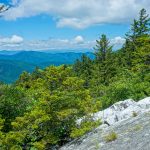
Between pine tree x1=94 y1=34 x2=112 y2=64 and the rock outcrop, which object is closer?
the rock outcrop

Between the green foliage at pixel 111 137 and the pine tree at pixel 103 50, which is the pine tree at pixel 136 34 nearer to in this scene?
the pine tree at pixel 103 50

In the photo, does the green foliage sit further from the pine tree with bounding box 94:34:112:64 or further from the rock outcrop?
the pine tree with bounding box 94:34:112:64

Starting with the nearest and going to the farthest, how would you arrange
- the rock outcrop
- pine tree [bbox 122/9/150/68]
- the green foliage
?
the rock outcrop → the green foliage → pine tree [bbox 122/9/150/68]

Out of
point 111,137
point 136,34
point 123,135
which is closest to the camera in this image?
point 123,135

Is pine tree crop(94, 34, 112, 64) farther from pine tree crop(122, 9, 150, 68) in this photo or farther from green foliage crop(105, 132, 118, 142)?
green foliage crop(105, 132, 118, 142)

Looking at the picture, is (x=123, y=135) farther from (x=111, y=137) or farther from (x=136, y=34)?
(x=136, y=34)

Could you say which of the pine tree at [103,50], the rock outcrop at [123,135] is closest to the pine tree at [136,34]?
the pine tree at [103,50]

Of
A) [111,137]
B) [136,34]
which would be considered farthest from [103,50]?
[111,137]

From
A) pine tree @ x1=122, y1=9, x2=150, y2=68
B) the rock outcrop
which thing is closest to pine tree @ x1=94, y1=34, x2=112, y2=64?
pine tree @ x1=122, y1=9, x2=150, y2=68

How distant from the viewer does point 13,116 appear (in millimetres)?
25766

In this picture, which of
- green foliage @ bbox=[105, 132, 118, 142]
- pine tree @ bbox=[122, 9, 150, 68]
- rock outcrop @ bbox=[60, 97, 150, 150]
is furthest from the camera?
pine tree @ bbox=[122, 9, 150, 68]

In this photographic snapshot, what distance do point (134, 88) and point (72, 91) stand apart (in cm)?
1891

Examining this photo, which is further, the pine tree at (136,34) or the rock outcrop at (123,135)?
the pine tree at (136,34)

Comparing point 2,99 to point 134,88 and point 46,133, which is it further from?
point 134,88
